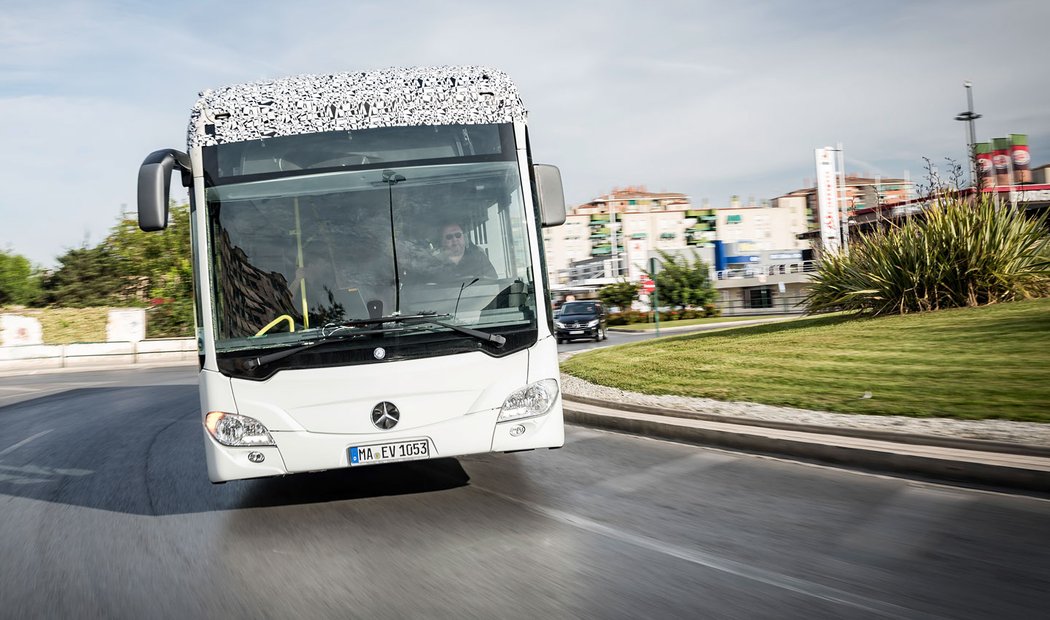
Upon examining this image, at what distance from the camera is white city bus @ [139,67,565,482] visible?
5848mm

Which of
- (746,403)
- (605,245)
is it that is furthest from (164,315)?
(605,245)

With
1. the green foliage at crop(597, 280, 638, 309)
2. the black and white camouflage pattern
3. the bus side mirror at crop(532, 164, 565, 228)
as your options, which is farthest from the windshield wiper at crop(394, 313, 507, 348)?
the green foliage at crop(597, 280, 638, 309)

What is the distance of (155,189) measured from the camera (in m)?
5.88

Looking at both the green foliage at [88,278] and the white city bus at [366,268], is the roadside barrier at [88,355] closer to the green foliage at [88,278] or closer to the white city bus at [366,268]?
the green foliage at [88,278]

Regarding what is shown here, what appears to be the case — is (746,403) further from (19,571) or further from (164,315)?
(164,315)

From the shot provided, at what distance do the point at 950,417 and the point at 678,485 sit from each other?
10.6 ft

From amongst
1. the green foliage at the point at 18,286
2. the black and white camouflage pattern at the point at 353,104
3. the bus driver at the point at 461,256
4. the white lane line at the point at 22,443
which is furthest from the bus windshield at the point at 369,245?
the green foliage at the point at 18,286

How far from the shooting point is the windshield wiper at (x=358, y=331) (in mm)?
5832

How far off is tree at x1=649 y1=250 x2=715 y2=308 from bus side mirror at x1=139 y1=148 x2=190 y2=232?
165ft

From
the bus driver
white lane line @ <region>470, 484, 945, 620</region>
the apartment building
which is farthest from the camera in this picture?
the apartment building

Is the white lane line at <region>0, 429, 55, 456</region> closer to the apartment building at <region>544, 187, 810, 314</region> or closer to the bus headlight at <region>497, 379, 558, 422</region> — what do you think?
the bus headlight at <region>497, 379, 558, 422</region>

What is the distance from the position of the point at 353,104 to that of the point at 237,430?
8.07 feet

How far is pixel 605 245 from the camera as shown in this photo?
4902 inches

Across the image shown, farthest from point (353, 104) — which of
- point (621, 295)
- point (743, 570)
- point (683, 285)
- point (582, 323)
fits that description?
point (621, 295)
